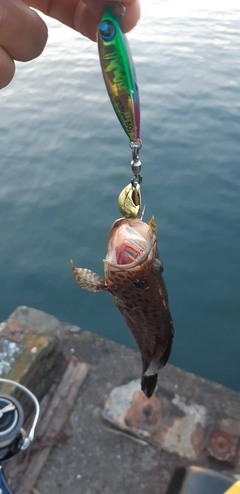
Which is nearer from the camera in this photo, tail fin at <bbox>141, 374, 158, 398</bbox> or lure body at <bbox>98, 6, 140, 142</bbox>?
lure body at <bbox>98, 6, 140, 142</bbox>

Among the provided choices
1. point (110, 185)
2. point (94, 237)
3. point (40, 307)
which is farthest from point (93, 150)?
point (40, 307)

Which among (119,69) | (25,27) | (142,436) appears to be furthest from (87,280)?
(142,436)

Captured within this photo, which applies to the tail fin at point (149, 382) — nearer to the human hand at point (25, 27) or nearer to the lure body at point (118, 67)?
the lure body at point (118, 67)

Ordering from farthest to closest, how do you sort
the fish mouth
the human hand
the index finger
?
1. the index finger
2. the fish mouth
3. the human hand

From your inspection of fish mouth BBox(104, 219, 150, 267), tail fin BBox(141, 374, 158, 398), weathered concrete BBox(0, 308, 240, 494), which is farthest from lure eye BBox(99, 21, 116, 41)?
weathered concrete BBox(0, 308, 240, 494)

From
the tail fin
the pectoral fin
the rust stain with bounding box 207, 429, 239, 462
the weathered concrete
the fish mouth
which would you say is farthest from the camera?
the rust stain with bounding box 207, 429, 239, 462

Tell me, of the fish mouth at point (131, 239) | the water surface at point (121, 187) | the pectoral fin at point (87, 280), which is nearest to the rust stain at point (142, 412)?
the water surface at point (121, 187)

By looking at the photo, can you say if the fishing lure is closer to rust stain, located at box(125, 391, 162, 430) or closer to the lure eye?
the lure eye
